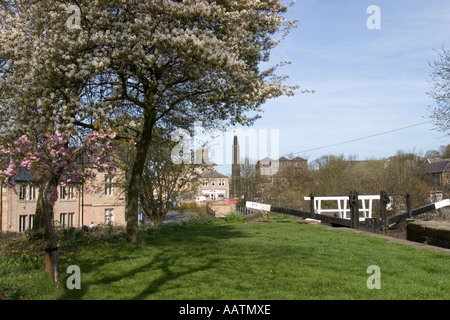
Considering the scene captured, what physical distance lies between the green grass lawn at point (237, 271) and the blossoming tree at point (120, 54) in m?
2.48

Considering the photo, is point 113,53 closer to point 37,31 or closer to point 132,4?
point 132,4

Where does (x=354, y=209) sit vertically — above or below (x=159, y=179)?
below

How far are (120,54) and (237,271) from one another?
18.7 feet

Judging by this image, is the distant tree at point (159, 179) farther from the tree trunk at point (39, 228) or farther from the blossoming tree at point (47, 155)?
the blossoming tree at point (47, 155)

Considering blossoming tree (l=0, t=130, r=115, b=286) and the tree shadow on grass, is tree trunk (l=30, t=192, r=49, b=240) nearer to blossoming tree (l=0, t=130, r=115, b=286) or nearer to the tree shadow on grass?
the tree shadow on grass

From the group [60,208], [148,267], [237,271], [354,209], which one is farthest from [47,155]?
[60,208]

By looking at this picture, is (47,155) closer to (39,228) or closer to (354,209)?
(39,228)

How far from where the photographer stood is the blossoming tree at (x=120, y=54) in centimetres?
959

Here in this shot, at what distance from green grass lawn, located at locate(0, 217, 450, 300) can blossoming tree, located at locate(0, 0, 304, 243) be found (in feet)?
8.14

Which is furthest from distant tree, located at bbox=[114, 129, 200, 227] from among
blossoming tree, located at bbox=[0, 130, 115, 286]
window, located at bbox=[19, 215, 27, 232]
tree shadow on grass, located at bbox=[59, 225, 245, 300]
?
window, located at bbox=[19, 215, 27, 232]

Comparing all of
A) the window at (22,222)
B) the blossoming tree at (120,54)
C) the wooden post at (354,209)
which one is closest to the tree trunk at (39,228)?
the blossoming tree at (120,54)

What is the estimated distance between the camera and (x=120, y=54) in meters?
9.91

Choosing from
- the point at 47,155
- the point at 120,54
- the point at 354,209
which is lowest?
the point at 354,209
